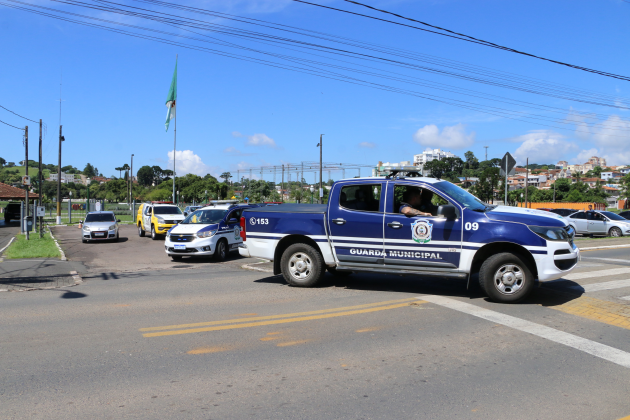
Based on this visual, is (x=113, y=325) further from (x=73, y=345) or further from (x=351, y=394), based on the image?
(x=351, y=394)

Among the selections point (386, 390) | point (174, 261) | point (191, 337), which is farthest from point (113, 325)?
point (174, 261)

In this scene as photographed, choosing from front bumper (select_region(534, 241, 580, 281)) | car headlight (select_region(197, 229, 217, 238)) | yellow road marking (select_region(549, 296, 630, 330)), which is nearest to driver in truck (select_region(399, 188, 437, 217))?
front bumper (select_region(534, 241, 580, 281))

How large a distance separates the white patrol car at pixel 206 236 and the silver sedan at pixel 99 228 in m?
8.68

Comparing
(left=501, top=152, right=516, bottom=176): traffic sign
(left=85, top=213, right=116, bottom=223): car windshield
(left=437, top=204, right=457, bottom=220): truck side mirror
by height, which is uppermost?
(left=501, top=152, right=516, bottom=176): traffic sign

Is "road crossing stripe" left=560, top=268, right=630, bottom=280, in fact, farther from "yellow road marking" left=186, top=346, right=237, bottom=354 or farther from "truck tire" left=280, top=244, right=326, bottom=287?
"yellow road marking" left=186, top=346, right=237, bottom=354

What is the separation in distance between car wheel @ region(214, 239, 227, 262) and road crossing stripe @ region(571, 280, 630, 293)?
389 inches

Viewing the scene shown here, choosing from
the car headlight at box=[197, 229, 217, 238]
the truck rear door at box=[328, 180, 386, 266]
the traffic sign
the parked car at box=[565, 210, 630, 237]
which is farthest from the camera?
the parked car at box=[565, 210, 630, 237]

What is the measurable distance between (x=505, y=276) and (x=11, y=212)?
5020cm

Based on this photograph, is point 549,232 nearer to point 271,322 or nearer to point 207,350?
point 271,322

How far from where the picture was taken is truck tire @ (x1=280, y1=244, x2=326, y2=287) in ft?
30.1

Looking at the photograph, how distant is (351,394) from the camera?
14.2ft

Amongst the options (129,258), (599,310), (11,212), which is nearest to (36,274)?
(129,258)

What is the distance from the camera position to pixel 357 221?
28.6 feet

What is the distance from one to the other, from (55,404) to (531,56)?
16338 mm
